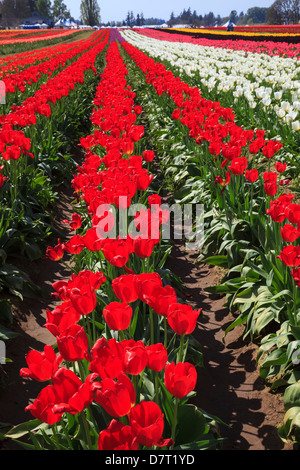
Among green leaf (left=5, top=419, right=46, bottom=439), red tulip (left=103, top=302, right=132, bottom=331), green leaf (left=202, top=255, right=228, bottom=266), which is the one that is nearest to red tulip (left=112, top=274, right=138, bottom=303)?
red tulip (left=103, top=302, right=132, bottom=331)

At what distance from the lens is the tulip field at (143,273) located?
165cm

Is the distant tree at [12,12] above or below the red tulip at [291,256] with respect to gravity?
above

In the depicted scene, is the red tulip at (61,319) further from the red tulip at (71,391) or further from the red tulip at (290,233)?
the red tulip at (290,233)

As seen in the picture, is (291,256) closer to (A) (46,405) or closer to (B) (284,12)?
(A) (46,405)

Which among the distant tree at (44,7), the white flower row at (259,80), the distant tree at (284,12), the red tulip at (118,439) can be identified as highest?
the distant tree at (44,7)

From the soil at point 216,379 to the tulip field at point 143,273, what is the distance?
2.8 inches

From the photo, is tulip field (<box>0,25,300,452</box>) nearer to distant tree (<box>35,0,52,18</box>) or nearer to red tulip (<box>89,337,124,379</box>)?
red tulip (<box>89,337,124,379</box>)

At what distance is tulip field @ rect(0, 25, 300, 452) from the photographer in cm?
165

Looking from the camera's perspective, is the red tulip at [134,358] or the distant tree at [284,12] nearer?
the red tulip at [134,358]

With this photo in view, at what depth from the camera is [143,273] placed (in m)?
2.13

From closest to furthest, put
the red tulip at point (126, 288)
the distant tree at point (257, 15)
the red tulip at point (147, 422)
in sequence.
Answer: the red tulip at point (147, 422), the red tulip at point (126, 288), the distant tree at point (257, 15)

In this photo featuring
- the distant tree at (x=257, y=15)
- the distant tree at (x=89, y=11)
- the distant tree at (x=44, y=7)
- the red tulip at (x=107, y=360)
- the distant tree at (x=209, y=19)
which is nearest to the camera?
the red tulip at (x=107, y=360)

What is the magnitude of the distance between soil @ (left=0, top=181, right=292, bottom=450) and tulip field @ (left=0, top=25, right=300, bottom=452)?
7 cm

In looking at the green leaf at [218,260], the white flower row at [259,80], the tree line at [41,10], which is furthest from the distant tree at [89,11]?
the green leaf at [218,260]
